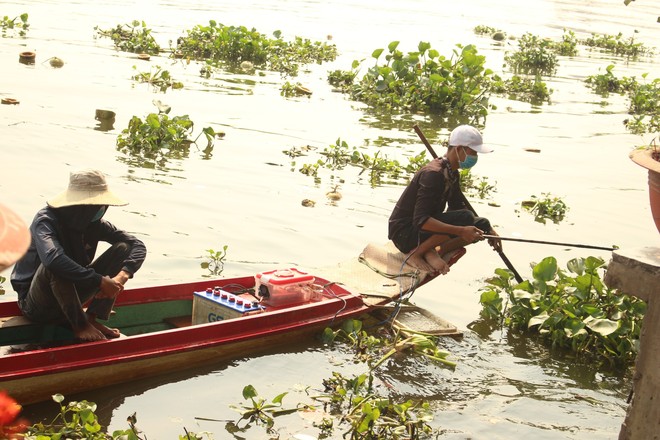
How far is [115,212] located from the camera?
31.2ft

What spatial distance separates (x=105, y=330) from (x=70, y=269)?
2.20ft

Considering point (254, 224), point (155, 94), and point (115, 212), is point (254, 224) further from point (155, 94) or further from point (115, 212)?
point (155, 94)

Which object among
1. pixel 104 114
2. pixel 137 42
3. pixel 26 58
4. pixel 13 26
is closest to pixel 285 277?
pixel 104 114

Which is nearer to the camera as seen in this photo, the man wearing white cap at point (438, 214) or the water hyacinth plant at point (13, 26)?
the man wearing white cap at point (438, 214)

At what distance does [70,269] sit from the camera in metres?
5.67

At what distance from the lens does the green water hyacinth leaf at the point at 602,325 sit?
710 cm

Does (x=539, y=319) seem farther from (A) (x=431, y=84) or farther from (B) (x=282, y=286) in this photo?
(A) (x=431, y=84)

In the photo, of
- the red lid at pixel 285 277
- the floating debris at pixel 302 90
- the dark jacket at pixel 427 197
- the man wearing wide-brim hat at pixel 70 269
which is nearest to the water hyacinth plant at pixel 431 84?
the floating debris at pixel 302 90

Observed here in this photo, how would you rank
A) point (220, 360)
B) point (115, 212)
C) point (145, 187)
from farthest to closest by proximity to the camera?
1. point (145, 187)
2. point (115, 212)
3. point (220, 360)

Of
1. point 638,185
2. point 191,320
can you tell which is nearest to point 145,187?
point 191,320

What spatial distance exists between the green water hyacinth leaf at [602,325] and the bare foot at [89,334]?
12.3 ft

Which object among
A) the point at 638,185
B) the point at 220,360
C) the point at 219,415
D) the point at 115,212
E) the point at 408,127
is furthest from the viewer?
the point at 408,127

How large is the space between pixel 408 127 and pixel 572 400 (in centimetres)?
865

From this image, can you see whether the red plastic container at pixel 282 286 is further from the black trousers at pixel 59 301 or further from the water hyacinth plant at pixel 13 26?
the water hyacinth plant at pixel 13 26
